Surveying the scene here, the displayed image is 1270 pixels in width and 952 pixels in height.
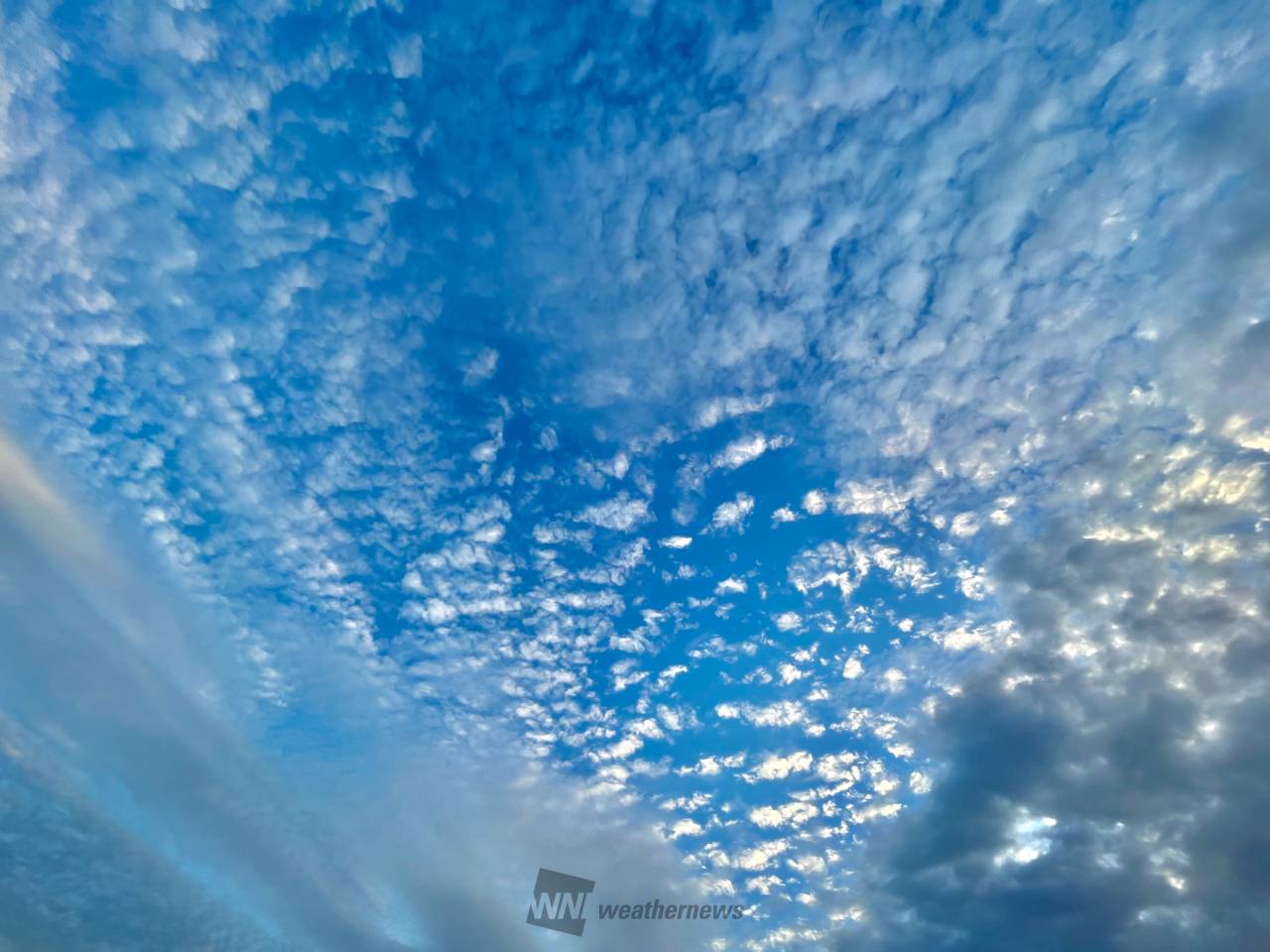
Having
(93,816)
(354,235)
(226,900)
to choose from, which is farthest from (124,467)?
(226,900)

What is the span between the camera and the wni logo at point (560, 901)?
31.1 metres

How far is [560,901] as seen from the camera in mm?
32375

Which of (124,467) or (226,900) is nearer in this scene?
(124,467)

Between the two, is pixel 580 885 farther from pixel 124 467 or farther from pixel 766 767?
pixel 124 467

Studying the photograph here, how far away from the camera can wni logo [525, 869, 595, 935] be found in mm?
31094

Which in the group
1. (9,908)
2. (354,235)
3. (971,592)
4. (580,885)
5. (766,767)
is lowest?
(9,908)

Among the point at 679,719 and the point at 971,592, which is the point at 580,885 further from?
the point at 971,592

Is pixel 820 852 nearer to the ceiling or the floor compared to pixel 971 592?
nearer to the floor

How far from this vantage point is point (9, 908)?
3891 cm

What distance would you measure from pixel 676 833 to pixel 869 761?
9.40 meters

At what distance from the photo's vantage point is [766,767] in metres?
25.5

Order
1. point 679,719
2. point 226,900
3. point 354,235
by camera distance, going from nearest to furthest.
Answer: point 354,235 < point 679,719 < point 226,900

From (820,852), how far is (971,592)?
50.2 ft

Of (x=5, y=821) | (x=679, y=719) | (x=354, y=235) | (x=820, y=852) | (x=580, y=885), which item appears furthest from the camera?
(x=5, y=821)
